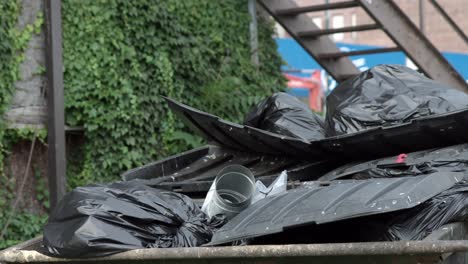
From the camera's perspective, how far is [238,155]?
4266mm

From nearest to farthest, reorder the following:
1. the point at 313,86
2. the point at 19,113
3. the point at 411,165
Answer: the point at 411,165 < the point at 19,113 < the point at 313,86

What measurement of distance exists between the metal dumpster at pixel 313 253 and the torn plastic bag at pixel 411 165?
1.64ft

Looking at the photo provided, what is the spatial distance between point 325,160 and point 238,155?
0.55 meters

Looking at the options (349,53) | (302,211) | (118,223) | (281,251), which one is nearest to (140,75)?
(349,53)

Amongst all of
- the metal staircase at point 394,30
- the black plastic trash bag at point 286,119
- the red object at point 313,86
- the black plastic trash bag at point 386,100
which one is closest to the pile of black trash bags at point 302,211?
the black plastic trash bag at point 386,100

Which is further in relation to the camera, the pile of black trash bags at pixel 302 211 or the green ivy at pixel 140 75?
the green ivy at pixel 140 75

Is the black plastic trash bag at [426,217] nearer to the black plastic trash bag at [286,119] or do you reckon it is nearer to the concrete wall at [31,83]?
the black plastic trash bag at [286,119]

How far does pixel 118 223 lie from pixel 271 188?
888 mm

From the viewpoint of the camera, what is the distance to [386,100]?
4090 mm

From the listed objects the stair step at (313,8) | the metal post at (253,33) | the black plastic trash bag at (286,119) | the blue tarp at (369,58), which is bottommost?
the black plastic trash bag at (286,119)

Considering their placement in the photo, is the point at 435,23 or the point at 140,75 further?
the point at 435,23

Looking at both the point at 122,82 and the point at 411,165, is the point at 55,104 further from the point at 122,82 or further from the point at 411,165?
the point at 411,165

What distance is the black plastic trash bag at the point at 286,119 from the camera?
4398 millimetres

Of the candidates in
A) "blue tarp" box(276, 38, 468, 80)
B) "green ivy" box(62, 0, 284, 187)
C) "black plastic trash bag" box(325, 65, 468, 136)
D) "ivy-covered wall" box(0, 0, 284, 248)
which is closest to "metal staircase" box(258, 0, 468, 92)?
"green ivy" box(62, 0, 284, 187)
